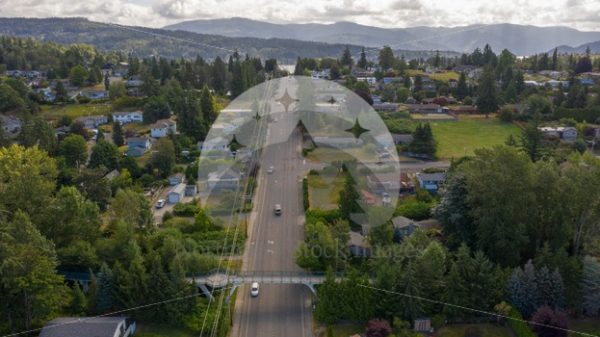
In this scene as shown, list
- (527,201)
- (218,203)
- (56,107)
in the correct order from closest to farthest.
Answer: (527,201) < (218,203) < (56,107)

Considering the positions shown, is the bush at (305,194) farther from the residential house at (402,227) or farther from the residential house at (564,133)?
the residential house at (564,133)

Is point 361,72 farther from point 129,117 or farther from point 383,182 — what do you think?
point 383,182

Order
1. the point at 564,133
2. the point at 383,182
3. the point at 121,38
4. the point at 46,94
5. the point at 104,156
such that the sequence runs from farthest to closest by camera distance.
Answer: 1. the point at 121,38
2. the point at 46,94
3. the point at 564,133
4. the point at 104,156
5. the point at 383,182

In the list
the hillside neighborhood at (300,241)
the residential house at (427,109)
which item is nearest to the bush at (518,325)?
the hillside neighborhood at (300,241)

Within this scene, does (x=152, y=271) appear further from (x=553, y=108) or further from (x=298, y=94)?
(x=553, y=108)

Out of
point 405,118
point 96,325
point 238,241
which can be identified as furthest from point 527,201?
point 405,118

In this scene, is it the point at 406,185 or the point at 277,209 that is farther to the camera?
the point at 406,185

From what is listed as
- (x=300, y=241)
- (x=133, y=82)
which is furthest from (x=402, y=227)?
(x=133, y=82)
